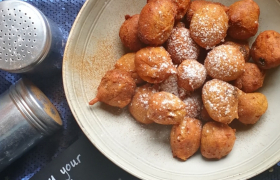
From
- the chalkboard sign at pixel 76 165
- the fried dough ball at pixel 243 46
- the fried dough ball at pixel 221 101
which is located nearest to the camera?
the fried dough ball at pixel 221 101

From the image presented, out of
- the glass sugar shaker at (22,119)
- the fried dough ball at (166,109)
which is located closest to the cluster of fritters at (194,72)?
the fried dough ball at (166,109)

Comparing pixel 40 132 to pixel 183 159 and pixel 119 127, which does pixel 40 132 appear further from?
pixel 183 159

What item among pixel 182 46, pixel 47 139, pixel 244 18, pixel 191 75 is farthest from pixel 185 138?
pixel 47 139

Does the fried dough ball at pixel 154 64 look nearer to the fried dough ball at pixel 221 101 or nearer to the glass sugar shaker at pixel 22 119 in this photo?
the fried dough ball at pixel 221 101

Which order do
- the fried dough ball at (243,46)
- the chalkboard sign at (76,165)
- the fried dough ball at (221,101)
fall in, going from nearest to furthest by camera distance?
the fried dough ball at (221,101) < the fried dough ball at (243,46) < the chalkboard sign at (76,165)

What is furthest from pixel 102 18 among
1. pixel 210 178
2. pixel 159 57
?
pixel 210 178

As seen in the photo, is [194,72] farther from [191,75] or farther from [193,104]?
[193,104]

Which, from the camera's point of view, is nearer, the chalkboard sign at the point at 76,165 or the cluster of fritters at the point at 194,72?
the cluster of fritters at the point at 194,72
